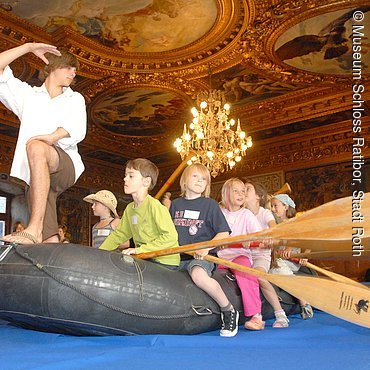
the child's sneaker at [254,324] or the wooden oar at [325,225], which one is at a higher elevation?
the wooden oar at [325,225]

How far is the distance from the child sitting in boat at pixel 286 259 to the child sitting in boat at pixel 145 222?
1032 mm

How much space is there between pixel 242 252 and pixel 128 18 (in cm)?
600

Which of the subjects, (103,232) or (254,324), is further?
(103,232)

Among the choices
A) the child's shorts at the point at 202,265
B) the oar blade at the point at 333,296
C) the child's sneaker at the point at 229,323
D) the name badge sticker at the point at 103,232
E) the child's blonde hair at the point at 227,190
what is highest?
the child's blonde hair at the point at 227,190

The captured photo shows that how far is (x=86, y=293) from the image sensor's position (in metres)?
2.25

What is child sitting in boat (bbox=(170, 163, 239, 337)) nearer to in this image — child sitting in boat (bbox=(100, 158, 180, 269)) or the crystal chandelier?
child sitting in boat (bbox=(100, 158, 180, 269))

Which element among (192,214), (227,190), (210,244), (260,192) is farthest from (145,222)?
(260,192)

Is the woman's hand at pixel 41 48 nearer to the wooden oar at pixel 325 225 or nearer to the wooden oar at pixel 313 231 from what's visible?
the wooden oar at pixel 313 231

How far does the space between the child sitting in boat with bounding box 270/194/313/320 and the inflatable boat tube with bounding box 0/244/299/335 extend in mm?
1332

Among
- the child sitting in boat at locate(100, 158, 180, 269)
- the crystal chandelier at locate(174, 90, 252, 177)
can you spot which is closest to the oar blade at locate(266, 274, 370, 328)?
the child sitting in boat at locate(100, 158, 180, 269)

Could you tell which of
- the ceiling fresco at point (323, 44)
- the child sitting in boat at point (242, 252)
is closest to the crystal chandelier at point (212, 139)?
the ceiling fresco at point (323, 44)

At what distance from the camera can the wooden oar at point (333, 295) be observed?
7.57ft

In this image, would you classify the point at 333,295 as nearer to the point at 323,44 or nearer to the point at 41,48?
the point at 41,48

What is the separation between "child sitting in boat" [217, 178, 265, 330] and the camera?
2.92 m
